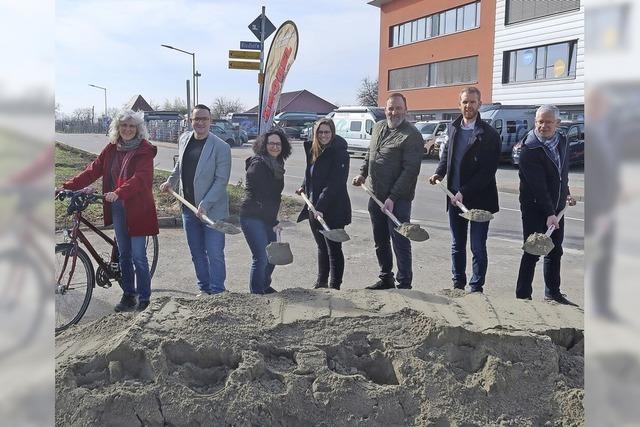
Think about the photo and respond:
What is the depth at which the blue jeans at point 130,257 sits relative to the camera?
5262 mm

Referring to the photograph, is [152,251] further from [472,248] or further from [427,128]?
[427,128]

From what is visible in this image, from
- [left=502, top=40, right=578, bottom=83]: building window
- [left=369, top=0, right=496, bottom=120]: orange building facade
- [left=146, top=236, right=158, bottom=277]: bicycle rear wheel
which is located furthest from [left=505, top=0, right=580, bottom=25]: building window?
[left=146, top=236, right=158, bottom=277]: bicycle rear wheel

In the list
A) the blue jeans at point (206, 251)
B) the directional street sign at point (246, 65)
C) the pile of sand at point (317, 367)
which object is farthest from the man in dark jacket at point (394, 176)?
the directional street sign at point (246, 65)

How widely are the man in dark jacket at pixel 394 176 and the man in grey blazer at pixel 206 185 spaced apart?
47.0 inches

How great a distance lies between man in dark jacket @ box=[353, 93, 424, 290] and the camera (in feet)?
17.8

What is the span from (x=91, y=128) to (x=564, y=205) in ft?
130

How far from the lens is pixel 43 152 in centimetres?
140

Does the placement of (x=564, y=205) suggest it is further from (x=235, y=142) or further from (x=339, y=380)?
(x=235, y=142)

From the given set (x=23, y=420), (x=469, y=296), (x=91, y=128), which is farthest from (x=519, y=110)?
(x=91, y=128)

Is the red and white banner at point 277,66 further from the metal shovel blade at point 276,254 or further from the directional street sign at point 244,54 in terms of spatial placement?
the metal shovel blade at point 276,254

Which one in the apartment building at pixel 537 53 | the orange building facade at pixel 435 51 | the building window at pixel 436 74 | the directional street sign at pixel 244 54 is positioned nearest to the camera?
the directional street sign at pixel 244 54

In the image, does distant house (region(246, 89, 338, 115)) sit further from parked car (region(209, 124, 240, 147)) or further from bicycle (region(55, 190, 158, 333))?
bicycle (region(55, 190, 158, 333))

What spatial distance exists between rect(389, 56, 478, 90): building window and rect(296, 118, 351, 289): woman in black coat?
3384cm

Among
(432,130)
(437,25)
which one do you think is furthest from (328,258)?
(437,25)
